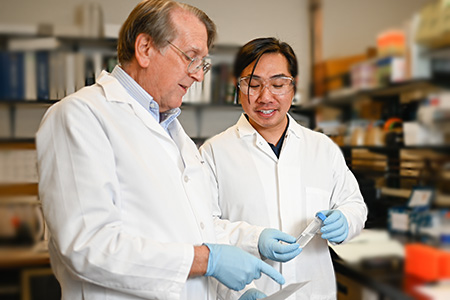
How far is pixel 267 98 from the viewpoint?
3.16ft

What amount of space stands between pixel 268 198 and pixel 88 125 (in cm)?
52

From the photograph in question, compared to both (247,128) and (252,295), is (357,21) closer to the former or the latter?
(247,128)

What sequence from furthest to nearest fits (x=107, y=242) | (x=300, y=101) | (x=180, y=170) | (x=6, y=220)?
(x=300, y=101)
(x=6, y=220)
(x=180, y=170)
(x=107, y=242)

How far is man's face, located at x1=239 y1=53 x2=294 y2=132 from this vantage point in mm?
973

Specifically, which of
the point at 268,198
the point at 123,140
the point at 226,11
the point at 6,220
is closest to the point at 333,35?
the point at 226,11

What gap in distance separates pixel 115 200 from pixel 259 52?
530mm

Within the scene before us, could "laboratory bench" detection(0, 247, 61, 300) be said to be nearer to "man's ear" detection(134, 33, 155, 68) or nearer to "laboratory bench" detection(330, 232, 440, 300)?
"man's ear" detection(134, 33, 155, 68)

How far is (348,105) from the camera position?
949 millimetres

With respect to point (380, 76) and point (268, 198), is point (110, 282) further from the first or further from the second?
point (380, 76)

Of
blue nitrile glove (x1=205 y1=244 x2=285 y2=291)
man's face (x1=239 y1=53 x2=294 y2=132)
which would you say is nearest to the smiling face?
man's face (x1=239 y1=53 x2=294 y2=132)

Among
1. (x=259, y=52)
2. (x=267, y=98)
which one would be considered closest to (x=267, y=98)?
(x=267, y=98)

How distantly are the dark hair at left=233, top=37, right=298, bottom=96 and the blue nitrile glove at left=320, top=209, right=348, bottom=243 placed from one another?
14.4 inches

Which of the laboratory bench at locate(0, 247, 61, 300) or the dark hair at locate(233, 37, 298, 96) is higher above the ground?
the dark hair at locate(233, 37, 298, 96)

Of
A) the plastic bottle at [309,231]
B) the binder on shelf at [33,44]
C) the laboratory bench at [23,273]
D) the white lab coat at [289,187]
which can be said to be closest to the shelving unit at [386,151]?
the white lab coat at [289,187]
